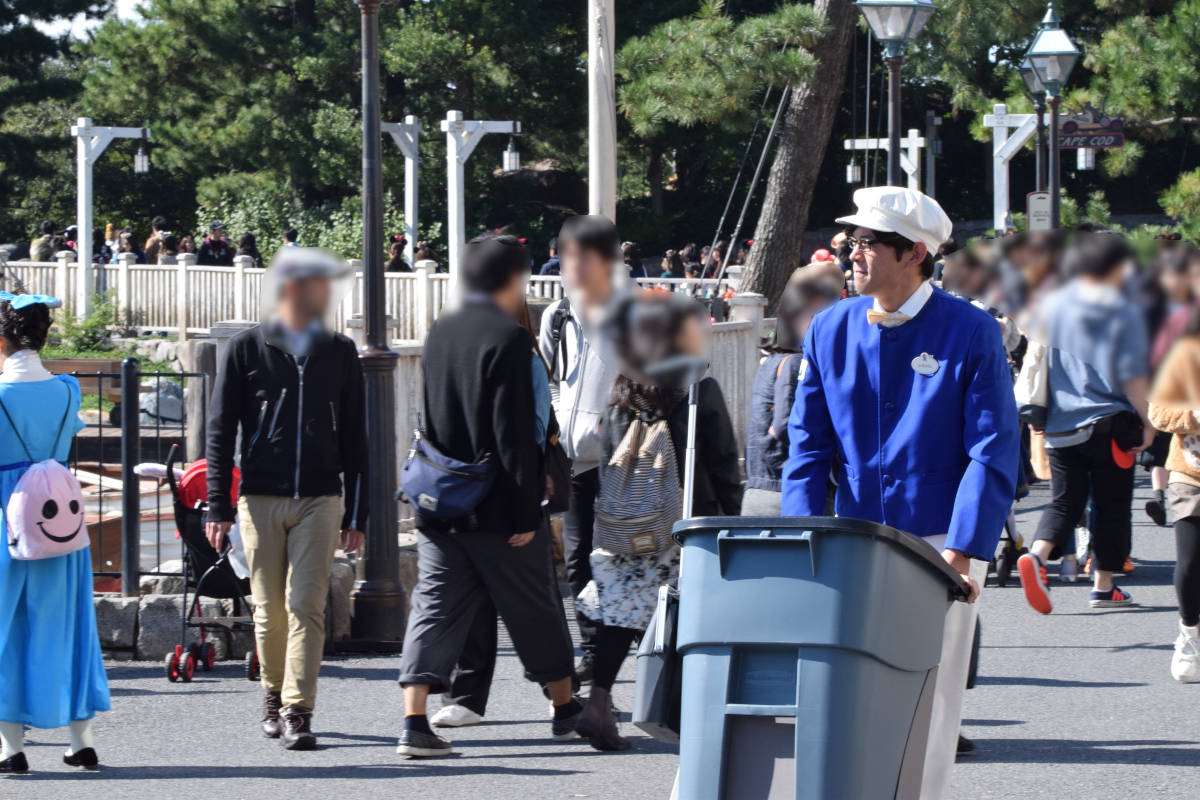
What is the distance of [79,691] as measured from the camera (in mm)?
5406

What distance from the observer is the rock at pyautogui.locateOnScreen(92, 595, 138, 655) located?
7.43 m

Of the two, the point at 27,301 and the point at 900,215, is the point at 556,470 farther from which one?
the point at 900,215

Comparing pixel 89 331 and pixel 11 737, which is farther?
pixel 89 331

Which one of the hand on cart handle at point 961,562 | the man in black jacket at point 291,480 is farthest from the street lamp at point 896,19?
the hand on cart handle at point 961,562

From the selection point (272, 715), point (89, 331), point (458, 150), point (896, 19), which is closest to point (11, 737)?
point (272, 715)

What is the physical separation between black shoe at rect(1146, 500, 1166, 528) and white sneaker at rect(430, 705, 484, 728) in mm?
5762

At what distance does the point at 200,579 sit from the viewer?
6.97 m

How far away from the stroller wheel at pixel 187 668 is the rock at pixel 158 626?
44 centimetres

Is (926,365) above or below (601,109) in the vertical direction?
below

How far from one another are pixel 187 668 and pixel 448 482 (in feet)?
7.32

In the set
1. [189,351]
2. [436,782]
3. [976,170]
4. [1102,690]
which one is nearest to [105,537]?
[189,351]

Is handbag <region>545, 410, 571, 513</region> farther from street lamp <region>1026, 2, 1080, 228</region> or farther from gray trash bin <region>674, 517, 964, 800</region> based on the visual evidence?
street lamp <region>1026, 2, 1080, 228</region>

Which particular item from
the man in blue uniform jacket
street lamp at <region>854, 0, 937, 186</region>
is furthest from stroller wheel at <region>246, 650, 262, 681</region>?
street lamp at <region>854, 0, 937, 186</region>

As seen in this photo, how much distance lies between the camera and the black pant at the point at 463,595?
17.7ft
